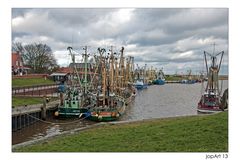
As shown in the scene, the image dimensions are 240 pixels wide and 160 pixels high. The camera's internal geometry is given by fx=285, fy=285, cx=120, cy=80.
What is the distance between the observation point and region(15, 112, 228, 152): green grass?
7.95 m

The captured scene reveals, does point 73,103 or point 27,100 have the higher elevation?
point 27,100

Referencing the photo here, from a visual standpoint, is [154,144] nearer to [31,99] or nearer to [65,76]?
[31,99]

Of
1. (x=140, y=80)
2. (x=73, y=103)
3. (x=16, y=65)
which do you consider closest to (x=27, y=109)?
(x=16, y=65)

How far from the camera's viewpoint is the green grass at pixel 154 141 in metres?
7.95

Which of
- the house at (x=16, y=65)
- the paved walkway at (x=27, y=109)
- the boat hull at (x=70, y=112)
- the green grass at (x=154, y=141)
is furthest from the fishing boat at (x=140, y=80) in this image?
the green grass at (x=154, y=141)

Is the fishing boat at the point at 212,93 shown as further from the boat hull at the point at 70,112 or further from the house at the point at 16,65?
the house at the point at 16,65

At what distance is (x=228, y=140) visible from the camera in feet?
25.4

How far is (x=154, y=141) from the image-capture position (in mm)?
8664

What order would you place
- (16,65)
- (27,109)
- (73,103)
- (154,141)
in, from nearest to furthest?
(154,141) → (16,65) → (27,109) → (73,103)

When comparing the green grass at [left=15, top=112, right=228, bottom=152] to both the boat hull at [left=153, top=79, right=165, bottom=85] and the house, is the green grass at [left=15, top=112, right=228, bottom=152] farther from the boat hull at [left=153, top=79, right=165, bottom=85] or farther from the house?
the boat hull at [left=153, top=79, right=165, bottom=85]

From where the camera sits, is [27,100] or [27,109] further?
[27,100]

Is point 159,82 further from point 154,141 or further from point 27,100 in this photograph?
point 154,141

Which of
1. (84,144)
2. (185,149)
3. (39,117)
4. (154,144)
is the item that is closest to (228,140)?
(185,149)
